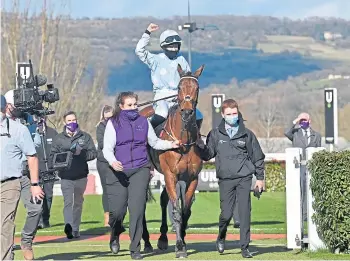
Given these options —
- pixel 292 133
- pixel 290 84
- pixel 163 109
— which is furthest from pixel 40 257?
pixel 290 84

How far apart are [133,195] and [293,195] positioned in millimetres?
2159

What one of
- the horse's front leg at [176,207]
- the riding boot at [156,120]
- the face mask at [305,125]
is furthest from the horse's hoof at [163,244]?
the face mask at [305,125]

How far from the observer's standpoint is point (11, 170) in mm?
11305

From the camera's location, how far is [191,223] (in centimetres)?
2038

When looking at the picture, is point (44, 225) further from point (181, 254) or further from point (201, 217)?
point (181, 254)

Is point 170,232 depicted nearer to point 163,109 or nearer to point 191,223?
point 191,223

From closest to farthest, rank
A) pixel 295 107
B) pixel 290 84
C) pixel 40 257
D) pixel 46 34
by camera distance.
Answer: pixel 40 257 < pixel 46 34 < pixel 295 107 < pixel 290 84

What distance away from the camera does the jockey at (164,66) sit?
14.4 m

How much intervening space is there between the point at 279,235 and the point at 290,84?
492ft

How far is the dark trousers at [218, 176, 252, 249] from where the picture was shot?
13000 millimetres

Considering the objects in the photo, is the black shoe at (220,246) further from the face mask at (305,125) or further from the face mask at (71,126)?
the face mask at (305,125)

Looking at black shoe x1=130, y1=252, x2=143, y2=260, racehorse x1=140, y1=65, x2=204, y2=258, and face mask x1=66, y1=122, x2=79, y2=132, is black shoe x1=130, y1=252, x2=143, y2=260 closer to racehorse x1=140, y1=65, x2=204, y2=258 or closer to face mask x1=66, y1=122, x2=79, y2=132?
racehorse x1=140, y1=65, x2=204, y2=258

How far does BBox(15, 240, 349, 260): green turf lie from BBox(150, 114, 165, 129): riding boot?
1.79m

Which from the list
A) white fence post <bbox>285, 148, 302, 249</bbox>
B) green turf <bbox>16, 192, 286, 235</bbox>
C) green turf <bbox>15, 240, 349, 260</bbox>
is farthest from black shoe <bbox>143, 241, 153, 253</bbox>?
green turf <bbox>16, 192, 286, 235</bbox>
